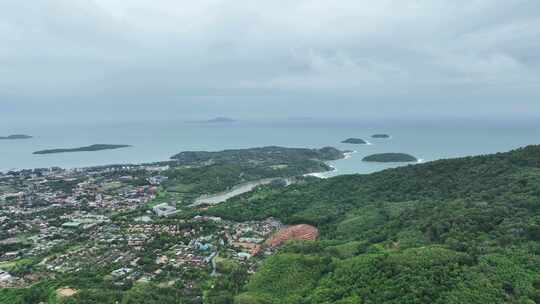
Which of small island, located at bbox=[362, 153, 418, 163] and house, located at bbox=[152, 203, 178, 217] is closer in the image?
house, located at bbox=[152, 203, 178, 217]

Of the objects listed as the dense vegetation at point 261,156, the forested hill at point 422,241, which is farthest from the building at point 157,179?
the forested hill at point 422,241

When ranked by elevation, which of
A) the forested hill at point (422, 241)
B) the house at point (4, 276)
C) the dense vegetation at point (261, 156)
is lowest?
the house at point (4, 276)

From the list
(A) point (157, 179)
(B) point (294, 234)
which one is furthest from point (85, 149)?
(B) point (294, 234)

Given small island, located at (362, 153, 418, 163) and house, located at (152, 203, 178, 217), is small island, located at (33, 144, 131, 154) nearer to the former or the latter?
small island, located at (362, 153, 418, 163)

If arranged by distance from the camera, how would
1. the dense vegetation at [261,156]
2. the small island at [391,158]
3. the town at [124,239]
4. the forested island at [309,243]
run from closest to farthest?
the forested island at [309,243]
the town at [124,239]
the dense vegetation at [261,156]
the small island at [391,158]

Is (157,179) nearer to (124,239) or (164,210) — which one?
(164,210)

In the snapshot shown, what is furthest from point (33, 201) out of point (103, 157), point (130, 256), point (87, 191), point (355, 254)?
point (103, 157)

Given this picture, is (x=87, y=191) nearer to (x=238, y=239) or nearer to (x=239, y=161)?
(x=238, y=239)

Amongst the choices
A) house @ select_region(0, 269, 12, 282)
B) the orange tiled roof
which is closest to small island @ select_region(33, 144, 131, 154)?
house @ select_region(0, 269, 12, 282)

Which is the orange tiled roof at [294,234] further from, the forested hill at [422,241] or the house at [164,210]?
the house at [164,210]
